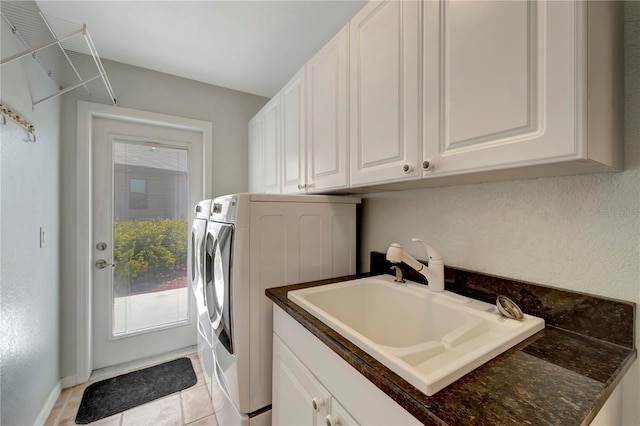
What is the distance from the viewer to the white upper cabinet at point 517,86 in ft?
1.90

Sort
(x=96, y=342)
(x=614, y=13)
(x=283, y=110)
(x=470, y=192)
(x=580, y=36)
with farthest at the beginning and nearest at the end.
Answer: (x=96, y=342)
(x=283, y=110)
(x=470, y=192)
(x=614, y=13)
(x=580, y=36)

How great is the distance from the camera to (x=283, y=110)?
180 cm

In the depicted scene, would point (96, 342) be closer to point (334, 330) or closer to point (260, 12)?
point (334, 330)

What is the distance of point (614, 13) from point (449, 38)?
412 mm

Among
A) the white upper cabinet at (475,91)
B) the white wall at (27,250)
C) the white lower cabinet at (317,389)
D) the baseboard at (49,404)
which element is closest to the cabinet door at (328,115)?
the white upper cabinet at (475,91)

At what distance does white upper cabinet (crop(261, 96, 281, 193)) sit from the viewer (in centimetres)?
191

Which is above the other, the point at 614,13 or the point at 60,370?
the point at 614,13

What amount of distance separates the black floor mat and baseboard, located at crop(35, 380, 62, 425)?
16 cm

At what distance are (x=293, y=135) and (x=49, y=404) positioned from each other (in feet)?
7.74

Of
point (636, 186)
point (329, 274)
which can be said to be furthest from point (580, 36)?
point (329, 274)

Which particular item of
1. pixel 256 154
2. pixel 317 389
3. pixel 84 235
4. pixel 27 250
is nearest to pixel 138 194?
pixel 84 235

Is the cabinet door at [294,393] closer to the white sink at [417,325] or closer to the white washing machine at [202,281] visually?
the white sink at [417,325]

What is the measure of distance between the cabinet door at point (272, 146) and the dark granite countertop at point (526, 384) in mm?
1387

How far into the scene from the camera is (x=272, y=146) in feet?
6.58
